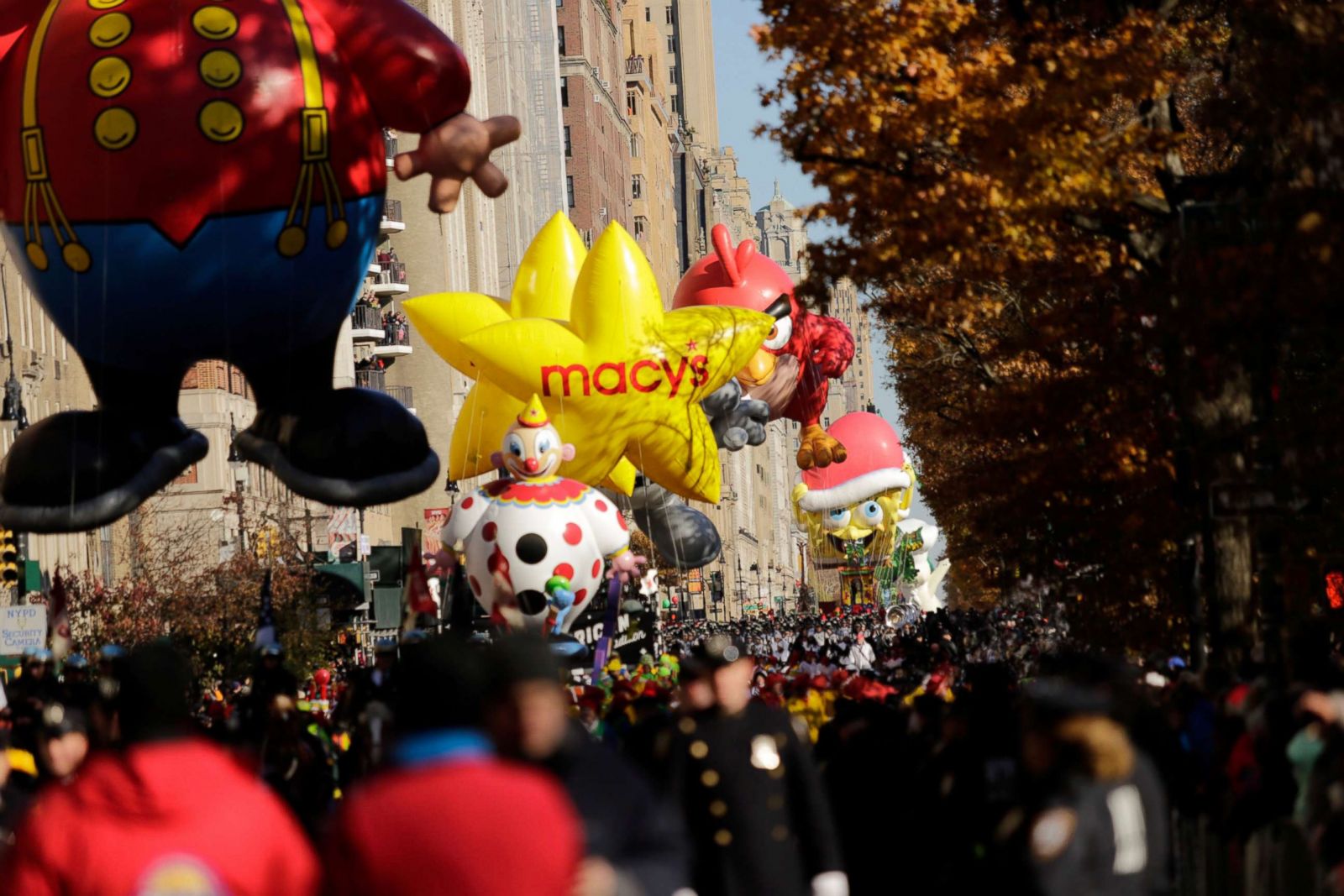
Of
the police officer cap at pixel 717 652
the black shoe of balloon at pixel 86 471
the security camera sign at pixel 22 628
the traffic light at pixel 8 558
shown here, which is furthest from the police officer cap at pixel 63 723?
the traffic light at pixel 8 558

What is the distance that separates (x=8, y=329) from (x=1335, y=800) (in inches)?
1317

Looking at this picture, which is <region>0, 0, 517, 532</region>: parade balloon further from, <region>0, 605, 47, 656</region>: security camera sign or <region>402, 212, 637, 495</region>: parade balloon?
<region>0, 605, 47, 656</region>: security camera sign

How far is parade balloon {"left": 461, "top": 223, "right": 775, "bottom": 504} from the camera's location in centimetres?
1988

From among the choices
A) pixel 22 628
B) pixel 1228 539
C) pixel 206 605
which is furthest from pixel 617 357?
pixel 206 605

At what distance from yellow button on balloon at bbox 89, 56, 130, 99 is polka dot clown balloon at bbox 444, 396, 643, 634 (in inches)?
370

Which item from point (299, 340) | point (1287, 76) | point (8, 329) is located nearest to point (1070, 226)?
point (1287, 76)

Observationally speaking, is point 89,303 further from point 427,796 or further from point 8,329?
point 8,329

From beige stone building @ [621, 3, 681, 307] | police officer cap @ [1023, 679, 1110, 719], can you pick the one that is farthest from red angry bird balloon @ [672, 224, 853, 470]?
beige stone building @ [621, 3, 681, 307]

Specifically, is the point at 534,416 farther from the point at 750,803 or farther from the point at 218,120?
the point at 750,803

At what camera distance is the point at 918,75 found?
14406mm

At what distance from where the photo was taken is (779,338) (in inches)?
1035

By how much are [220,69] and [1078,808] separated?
7.27 metres

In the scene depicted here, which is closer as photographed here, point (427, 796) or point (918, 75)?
point (427, 796)

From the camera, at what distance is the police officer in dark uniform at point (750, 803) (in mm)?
7082
